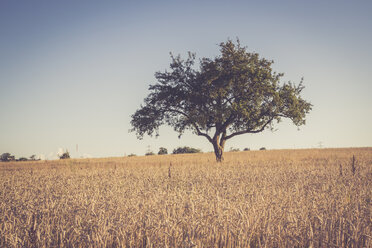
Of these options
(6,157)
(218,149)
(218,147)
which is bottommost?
(6,157)

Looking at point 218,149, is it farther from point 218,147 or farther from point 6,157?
point 6,157

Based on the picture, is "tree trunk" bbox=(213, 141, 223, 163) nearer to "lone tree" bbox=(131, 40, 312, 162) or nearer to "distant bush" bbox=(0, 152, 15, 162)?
"lone tree" bbox=(131, 40, 312, 162)

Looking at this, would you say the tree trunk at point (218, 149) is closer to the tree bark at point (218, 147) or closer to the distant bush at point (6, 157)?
the tree bark at point (218, 147)

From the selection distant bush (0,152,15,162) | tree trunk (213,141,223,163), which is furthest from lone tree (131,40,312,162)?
distant bush (0,152,15,162)

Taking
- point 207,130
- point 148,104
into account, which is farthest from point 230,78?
point 148,104

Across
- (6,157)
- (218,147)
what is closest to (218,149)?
(218,147)

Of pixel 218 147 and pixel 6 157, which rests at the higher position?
pixel 218 147

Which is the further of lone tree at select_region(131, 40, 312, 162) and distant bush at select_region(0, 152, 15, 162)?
distant bush at select_region(0, 152, 15, 162)

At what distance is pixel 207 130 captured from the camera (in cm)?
2178

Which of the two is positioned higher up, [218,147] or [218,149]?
[218,147]

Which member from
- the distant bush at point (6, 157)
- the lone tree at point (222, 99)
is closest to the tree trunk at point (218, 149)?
the lone tree at point (222, 99)

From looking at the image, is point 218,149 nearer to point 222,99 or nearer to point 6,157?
point 222,99

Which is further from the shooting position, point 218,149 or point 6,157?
point 6,157

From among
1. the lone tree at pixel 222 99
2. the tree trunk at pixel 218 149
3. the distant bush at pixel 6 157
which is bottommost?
the distant bush at pixel 6 157
